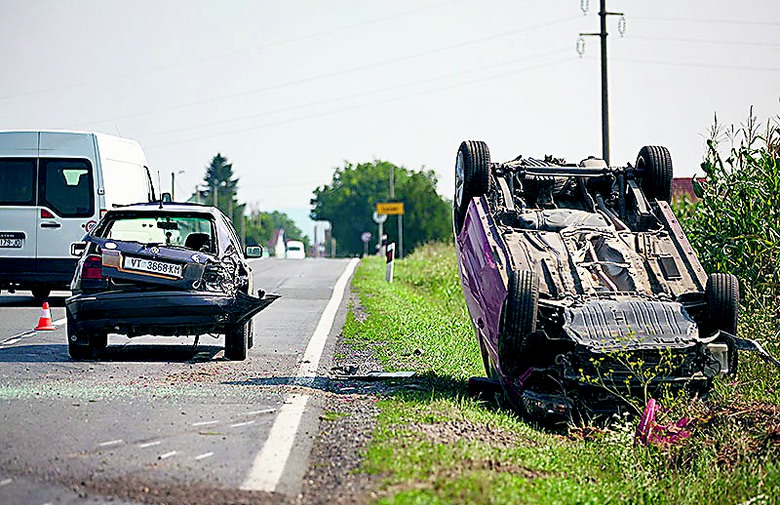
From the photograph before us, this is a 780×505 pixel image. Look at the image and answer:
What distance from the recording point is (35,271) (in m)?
17.9

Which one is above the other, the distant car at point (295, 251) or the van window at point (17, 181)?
the van window at point (17, 181)

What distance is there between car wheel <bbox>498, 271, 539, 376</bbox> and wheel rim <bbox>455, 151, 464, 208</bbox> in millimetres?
2376

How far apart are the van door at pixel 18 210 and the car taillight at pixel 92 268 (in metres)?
7.22

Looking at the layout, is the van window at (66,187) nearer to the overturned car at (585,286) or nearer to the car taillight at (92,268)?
the car taillight at (92,268)

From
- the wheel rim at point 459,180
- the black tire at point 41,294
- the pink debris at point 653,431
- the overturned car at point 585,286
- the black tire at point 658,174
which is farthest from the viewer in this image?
the black tire at point 41,294

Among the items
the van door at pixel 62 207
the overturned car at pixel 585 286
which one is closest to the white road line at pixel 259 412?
the overturned car at pixel 585 286

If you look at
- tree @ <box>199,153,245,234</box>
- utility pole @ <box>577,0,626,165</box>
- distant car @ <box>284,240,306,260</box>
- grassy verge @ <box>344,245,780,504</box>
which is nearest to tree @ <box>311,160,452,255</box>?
tree @ <box>199,153,245,234</box>

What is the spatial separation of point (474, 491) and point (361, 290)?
1787 centimetres

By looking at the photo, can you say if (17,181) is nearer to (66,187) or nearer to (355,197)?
(66,187)

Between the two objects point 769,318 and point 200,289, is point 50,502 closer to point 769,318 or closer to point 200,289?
point 200,289

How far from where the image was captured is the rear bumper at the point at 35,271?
17.8 metres

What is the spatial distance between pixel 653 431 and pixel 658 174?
130 inches


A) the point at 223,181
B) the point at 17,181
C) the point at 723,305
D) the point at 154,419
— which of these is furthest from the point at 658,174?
the point at 223,181

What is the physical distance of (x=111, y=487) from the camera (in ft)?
18.7
